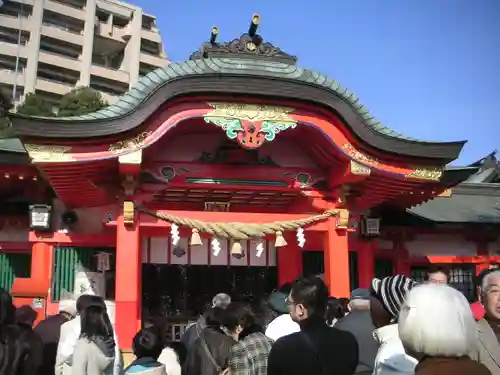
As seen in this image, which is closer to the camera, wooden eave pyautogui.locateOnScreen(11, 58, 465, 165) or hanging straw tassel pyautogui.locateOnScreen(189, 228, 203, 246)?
wooden eave pyautogui.locateOnScreen(11, 58, 465, 165)

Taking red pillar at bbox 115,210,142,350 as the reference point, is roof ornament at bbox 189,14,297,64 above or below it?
above

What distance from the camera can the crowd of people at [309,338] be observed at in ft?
6.42

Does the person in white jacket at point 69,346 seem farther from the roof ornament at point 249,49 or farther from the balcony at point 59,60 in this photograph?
the balcony at point 59,60

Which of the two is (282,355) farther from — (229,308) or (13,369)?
(13,369)

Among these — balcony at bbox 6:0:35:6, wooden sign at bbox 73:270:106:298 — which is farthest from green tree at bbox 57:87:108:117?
wooden sign at bbox 73:270:106:298

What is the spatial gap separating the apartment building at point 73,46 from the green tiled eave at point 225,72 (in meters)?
38.2

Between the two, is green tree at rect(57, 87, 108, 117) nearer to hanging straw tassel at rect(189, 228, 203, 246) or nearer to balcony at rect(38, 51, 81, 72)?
balcony at rect(38, 51, 81, 72)

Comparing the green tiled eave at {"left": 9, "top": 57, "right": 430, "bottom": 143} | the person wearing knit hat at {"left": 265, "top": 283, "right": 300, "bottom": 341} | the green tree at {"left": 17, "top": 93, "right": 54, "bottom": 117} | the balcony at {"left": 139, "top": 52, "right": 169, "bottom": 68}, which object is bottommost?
the person wearing knit hat at {"left": 265, "top": 283, "right": 300, "bottom": 341}

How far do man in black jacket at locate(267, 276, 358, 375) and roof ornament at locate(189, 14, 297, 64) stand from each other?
6298 mm

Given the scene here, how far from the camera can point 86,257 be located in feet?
31.7

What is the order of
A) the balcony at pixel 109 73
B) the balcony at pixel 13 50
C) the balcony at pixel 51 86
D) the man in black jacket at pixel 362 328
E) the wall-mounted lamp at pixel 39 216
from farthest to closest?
the balcony at pixel 109 73 < the balcony at pixel 51 86 < the balcony at pixel 13 50 < the wall-mounted lamp at pixel 39 216 < the man in black jacket at pixel 362 328

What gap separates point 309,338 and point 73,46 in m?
48.5

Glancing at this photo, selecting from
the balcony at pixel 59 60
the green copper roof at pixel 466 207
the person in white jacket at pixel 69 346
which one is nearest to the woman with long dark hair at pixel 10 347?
the person in white jacket at pixel 69 346

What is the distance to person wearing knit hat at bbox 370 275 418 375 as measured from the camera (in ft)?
8.92
